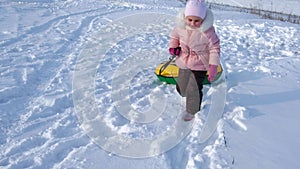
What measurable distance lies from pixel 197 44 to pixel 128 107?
1173 mm

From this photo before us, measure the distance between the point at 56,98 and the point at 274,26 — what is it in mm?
7886

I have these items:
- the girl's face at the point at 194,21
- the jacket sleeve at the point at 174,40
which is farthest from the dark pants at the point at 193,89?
the girl's face at the point at 194,21

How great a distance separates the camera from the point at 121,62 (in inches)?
216

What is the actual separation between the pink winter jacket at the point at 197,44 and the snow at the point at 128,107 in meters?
0.61

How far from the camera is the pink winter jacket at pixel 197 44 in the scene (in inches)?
122

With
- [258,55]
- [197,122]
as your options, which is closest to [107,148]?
[197,122]

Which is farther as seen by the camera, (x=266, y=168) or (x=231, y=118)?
(x=231, y=118)

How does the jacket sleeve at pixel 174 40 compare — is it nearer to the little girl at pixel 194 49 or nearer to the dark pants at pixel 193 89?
the little girl at pixel 194 49

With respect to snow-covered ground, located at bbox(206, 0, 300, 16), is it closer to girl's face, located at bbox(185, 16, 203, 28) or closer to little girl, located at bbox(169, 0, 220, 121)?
little girl, located at bbox(169, 0, 220, 121)

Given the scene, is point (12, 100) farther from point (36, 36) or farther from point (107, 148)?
point (36, 36)

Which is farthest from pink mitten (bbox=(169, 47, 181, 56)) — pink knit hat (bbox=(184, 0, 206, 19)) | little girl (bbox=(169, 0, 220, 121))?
pink knit hat (bbox=(184, 0, 206, 19))

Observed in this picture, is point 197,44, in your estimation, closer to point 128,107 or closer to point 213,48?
point 213,48

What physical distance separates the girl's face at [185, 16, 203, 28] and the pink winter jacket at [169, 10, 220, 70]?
0.13 ft

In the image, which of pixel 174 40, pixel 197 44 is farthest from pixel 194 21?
pixel 174 40
